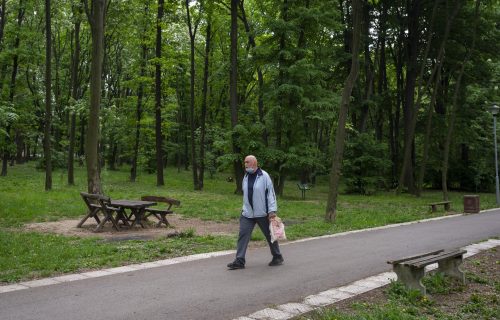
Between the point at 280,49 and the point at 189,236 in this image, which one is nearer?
the point at 189,236

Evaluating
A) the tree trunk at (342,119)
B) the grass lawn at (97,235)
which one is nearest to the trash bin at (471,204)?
the grass lawn at (97,235)

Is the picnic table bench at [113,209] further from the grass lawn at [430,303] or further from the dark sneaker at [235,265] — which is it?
the grass lawn at [430,303]

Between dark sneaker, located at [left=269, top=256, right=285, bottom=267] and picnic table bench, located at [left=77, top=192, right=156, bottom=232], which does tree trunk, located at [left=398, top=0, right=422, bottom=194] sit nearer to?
picnic table bench, located at [left=77, top=192, right=156, bottom=232]

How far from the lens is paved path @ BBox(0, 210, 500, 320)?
5910mm

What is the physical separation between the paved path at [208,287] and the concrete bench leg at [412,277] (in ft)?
3.04

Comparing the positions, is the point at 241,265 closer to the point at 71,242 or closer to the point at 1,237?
the point at 71,242

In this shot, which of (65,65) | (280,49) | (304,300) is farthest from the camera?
(65,65)

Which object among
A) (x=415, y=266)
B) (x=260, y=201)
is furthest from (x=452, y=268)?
(x=260, y=201)

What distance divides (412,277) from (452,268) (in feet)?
4.46

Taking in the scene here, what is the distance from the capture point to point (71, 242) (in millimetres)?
10641

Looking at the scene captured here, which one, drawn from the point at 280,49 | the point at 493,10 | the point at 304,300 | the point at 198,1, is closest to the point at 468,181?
the point at 493,10

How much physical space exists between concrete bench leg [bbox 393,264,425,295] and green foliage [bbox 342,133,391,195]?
21857mm

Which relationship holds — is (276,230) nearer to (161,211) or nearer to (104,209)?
(161,211)

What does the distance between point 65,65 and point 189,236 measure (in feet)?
118
